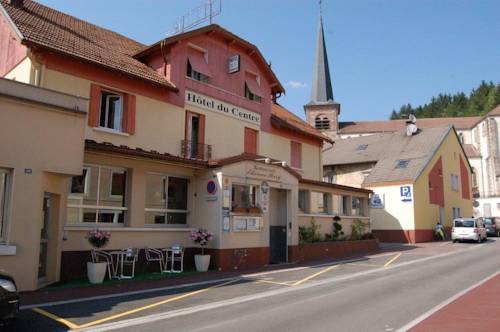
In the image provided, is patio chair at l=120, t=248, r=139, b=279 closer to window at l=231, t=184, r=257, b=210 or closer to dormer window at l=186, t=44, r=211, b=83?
window at l=231, t=184, r=257, b=210

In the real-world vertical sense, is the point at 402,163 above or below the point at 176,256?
above

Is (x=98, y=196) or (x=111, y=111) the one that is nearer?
(x=98, y=196)

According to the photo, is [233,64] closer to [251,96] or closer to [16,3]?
[251,96]

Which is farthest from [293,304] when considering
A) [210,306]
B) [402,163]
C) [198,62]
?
[402,163]

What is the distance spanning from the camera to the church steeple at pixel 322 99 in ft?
225

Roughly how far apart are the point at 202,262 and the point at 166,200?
2.61 meters

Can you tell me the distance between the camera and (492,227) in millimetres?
39031

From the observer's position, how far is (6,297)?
6719 mm

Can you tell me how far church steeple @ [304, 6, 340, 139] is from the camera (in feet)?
225

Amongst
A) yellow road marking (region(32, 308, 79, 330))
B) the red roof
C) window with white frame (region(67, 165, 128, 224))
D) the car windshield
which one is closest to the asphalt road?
yellow road marking (region(32, 308, 79, 330))

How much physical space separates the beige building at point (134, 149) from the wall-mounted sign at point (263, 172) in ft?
0.14

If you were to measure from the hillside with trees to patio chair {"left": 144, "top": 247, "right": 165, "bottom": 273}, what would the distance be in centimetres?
9990

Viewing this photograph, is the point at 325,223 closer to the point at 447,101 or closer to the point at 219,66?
the point at 219,66

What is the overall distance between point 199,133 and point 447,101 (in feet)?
404
